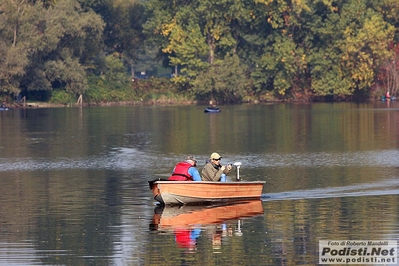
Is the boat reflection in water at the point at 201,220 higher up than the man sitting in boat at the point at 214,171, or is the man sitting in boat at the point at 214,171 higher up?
the man sitting in boat at the point at 214,171

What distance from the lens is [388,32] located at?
5157 inches

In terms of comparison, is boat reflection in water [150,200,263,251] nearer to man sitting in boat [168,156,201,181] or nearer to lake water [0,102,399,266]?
lake water [0,102,399,266]

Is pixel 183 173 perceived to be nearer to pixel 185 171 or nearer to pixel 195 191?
pixel 185 171

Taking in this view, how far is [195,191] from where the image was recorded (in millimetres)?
32594

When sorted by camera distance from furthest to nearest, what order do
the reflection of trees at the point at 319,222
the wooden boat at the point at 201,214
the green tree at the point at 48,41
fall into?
the green tree at the point at 48,41 → the wooden boat at the point at 201,214 → the reflection of trees at the point at 319,222

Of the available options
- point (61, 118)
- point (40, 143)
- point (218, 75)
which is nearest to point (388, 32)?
point (218, 75)

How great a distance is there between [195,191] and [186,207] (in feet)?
2.25

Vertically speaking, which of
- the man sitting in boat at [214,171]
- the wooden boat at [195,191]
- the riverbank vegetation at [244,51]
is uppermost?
the riverbank vegetation at [244,51]

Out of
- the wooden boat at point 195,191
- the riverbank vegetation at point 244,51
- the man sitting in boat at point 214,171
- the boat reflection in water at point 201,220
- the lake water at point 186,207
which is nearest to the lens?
the lake water at point 186,207

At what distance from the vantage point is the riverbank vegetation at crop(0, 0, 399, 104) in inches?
4973

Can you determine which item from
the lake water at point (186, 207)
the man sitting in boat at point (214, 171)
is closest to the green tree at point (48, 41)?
the lake water at point (186, 207)

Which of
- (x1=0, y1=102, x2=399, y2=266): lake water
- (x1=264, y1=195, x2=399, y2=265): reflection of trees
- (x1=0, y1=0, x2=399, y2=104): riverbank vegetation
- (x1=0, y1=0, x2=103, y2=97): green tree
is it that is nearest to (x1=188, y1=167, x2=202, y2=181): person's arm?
(x1=0, y1=102, x2=399, y2=266): lake water

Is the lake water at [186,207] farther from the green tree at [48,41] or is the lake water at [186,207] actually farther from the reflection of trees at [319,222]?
the green tree at [48,41]

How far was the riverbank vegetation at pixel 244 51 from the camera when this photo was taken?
126 metres
